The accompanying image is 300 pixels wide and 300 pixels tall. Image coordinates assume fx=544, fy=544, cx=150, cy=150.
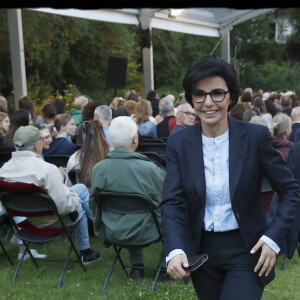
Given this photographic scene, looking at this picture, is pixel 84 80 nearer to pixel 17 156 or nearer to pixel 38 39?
pixel 38 39

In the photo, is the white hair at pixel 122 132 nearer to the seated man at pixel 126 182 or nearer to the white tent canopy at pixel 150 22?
the seated man at pixel 126 182

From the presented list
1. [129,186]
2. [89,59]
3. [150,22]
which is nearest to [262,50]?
[89,59]

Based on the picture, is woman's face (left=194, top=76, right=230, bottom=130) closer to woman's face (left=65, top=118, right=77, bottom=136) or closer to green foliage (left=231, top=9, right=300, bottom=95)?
woman's face (left=65, top=118, right=77, bottom=136)

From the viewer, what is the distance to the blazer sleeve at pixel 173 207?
2322 millimetres

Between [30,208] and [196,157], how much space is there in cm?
297

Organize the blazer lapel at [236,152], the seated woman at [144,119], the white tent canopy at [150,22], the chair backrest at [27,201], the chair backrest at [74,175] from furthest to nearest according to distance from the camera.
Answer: the white tent canopy at [150,22]
the seated woman at [144,119]
the chair backrest at [74,175]
the chair backrest at [27,201]
the blazer lapel at [236,152]

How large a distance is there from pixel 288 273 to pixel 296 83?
38.0m

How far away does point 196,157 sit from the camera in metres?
2.35

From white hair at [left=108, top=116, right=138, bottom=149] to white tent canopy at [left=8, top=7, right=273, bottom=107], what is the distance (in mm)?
5728

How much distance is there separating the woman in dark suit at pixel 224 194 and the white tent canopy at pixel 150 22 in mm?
8220

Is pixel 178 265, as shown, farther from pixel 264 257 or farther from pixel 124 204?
pixel 124 204

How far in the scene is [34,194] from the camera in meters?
4.84

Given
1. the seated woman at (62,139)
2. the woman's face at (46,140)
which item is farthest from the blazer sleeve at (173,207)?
the seated woman at (62,139)
